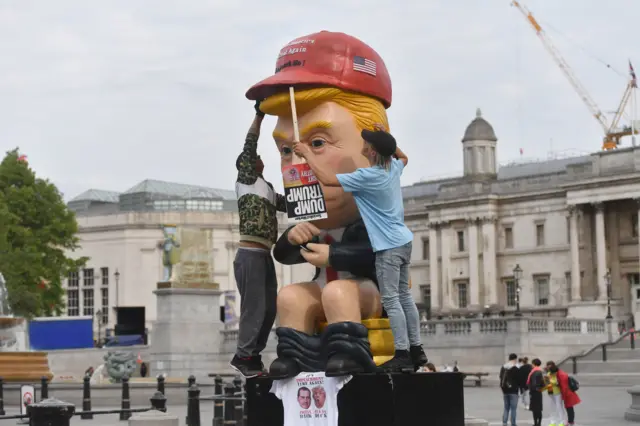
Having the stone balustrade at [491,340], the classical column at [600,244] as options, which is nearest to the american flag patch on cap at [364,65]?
the stone balustrade at [491,340]

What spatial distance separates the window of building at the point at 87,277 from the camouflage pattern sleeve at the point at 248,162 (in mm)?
81826

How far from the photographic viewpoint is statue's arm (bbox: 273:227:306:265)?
1114 cm

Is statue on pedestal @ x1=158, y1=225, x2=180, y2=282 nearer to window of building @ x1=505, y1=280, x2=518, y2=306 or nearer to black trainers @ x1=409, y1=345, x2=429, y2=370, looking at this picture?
black trainers @ x1=409, y1=345, x2=429, y2=370

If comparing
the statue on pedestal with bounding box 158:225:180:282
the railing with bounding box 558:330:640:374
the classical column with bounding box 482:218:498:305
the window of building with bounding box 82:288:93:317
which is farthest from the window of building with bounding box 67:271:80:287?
the railing with bounding box 558:330:640:374

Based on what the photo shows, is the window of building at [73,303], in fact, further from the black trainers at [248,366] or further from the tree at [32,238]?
the black trainers at [248,366]

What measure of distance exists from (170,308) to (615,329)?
23729 millimetres

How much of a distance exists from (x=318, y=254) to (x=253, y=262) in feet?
2.37

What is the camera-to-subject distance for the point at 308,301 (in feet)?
35.7

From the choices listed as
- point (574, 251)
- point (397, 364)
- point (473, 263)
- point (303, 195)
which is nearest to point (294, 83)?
point (303, 195)

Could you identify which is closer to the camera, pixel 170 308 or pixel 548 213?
pixel 170 308

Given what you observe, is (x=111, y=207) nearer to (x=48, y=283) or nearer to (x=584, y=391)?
(x=48, y=283)

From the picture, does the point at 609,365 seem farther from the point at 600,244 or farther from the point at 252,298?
the point at 252,298

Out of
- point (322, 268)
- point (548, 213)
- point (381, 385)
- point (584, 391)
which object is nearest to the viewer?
point (381, 385)

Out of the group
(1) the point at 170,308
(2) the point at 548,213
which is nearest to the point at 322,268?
(1) the point at 170,308
